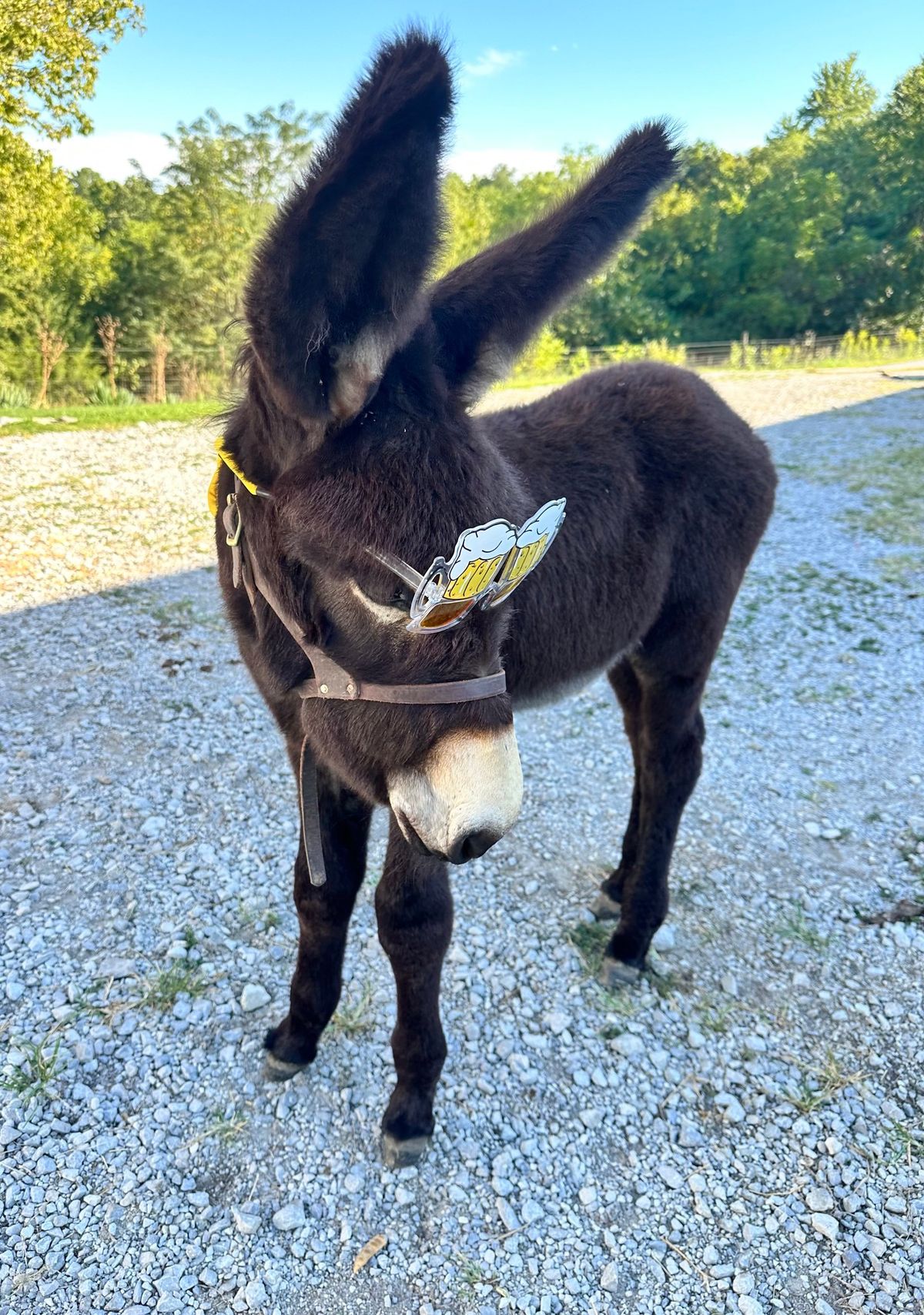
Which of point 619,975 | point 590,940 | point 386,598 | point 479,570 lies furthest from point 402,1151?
point 479,570

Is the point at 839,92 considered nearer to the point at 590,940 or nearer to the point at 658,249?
the point at 658,249

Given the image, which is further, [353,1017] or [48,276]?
[48,276]

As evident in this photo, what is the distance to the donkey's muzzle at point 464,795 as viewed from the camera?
62.7 inches

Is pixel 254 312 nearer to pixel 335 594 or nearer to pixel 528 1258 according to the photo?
pixel 335 594

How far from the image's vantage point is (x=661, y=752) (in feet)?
10.6

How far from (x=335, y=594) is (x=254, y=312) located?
0.62 meters

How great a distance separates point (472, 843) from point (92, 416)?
15.7m

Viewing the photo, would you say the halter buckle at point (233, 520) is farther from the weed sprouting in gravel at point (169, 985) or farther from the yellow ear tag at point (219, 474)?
the weed sprouting in gravel at point (169, 985)

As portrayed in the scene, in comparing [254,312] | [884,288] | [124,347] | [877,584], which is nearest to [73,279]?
[124,347]

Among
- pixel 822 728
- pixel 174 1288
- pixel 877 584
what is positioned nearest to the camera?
pixel 174 1288

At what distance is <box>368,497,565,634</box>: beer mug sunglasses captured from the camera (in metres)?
1.45

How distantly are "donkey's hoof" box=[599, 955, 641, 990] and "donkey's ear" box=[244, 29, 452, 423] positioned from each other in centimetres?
288

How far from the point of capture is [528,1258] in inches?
93.2

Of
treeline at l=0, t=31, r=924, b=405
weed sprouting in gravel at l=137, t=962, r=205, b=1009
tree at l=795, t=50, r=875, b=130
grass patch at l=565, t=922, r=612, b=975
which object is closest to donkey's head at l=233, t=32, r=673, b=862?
weed sprouting in gravel at l=137, t=962, r=205, b=1009
